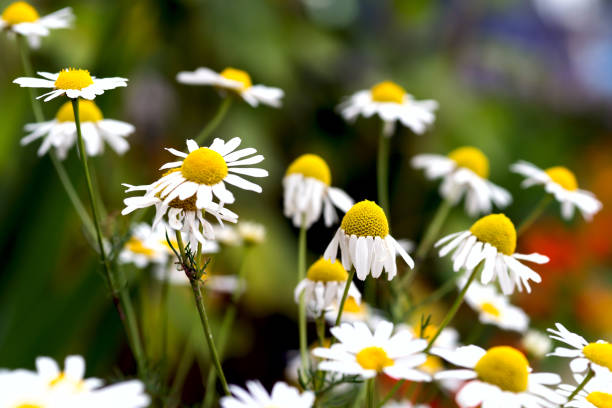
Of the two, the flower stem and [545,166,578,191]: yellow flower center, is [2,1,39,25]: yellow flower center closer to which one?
the flower stem

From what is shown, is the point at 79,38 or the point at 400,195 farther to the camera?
the point at 400,195

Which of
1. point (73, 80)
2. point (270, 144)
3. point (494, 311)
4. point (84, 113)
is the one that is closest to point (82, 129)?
point (84, 113)

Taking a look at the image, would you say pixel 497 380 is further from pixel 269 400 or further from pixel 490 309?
pixel 490 309

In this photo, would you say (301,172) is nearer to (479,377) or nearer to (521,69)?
(479,377)

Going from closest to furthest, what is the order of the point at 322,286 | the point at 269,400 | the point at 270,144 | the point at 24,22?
the point at 269,400 → the point at 322,286 → the point at 24,22 → the point at 270,144

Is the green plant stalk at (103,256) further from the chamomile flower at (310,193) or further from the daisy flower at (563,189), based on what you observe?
the daisy flower at (563,189)

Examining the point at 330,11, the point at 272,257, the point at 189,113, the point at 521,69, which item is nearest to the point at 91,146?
the point at 272,257
